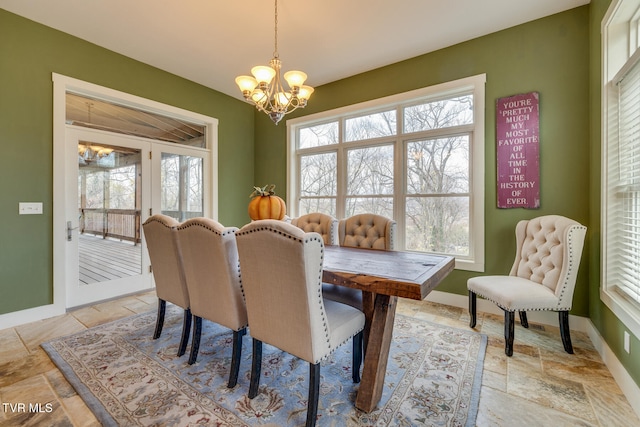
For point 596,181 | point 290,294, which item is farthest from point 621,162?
point 290,294

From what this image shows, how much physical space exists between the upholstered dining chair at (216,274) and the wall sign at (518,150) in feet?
9.03

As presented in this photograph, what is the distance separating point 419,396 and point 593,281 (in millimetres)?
1933

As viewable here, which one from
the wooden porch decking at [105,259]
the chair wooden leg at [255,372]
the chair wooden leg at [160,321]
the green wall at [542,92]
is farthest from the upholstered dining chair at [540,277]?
the wooden porch decking at [105,259]

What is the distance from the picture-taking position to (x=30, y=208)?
9.12 ft

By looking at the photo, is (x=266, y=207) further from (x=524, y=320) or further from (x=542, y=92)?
(x=542, y=92)

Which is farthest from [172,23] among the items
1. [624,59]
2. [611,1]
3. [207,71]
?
[624,59]

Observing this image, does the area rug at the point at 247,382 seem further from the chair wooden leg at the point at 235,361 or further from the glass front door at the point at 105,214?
the glass front door at the point at 105,214

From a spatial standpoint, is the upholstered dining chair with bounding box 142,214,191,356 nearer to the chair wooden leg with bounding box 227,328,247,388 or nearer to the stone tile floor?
the chair wooden leg with bounding box 227,328,247,388

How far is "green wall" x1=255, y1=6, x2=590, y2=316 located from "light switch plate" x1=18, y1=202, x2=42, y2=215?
4.31 meters

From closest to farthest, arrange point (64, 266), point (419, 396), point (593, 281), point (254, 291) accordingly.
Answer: point (254, 291) → point (419, 396) → point (593, 281) → point (64, 266)

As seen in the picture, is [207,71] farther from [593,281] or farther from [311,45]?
[593,281]

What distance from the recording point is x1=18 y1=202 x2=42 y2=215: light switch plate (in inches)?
108

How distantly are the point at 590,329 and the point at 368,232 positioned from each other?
205cm

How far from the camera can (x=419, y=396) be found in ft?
5.53
